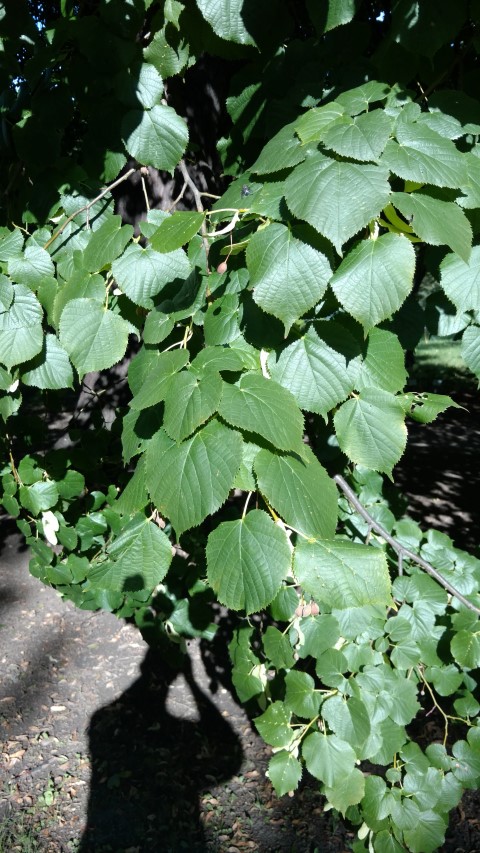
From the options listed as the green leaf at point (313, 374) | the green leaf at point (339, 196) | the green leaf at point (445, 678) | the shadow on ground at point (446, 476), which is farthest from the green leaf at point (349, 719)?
the shadow on ground at point (446, 476)

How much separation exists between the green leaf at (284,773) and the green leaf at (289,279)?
4.33 ft

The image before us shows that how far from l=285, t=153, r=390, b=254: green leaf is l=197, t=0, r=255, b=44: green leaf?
0.66 meters

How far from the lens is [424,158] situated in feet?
3.33

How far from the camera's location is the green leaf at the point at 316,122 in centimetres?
105

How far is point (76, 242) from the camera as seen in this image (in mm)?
1696

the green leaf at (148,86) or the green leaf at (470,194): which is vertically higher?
the green leaf at (148,86)

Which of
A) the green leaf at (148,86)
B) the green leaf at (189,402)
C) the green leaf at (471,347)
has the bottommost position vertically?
the green leaf at (471,347)

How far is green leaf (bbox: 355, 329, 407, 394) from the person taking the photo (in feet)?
4.19

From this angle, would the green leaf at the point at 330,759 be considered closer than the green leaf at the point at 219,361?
No

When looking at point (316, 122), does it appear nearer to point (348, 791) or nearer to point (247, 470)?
point (247, 470)

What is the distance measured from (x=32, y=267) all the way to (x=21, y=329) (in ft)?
0.68

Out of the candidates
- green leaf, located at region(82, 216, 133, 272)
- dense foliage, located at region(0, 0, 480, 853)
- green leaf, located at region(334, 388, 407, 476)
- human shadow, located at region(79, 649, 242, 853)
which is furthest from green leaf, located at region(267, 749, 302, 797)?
green leaf, located at region(82, 216, 133, 272)

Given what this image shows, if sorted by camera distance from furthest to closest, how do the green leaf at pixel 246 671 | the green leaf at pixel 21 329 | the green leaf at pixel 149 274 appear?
the green leaf at pixel 246 671 < the green leaf at pixel 21 329 < the green leaf at pixel 149 274

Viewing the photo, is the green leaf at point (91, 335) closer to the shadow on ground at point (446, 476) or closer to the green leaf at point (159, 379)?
the green leaf at point (159, 379)
